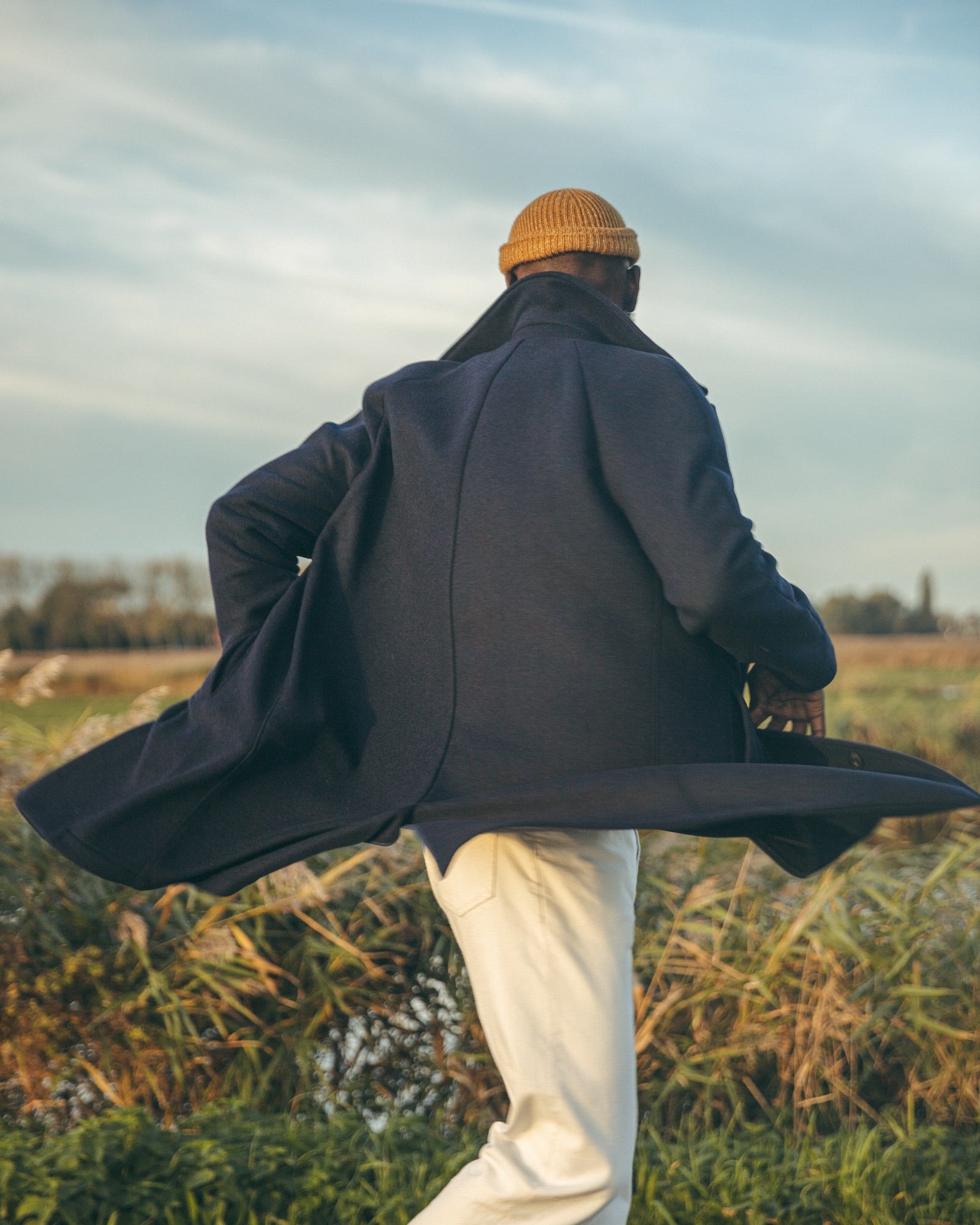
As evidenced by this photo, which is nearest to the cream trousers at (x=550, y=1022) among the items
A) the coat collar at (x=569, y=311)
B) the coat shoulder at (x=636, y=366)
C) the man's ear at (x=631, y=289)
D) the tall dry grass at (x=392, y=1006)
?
the coat shoulder at (x=636, y=366)

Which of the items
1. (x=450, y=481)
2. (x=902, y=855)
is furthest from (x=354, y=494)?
(x=902, y=855)

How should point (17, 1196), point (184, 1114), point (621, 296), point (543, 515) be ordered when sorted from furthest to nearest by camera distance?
point (184, 1114) → point (17, 1196) → point (621, 296) → point (543, 515)

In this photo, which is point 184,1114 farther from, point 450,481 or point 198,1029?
point 450,481

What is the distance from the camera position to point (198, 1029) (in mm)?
3186

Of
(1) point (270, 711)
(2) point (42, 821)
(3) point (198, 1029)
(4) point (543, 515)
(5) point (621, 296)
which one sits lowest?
(3) point (198, 1029)

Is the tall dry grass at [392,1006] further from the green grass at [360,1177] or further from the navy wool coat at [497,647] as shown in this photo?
Answer: the navy wool coat at [497,647]

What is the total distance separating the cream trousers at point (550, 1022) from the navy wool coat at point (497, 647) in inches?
4.6

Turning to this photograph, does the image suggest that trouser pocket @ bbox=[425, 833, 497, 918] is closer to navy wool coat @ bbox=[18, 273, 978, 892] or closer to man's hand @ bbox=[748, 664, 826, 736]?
navy wool coat @ bbox=[18, 273, 978, 892]

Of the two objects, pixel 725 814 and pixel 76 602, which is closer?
pixel 725 814

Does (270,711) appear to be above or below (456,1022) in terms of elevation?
above

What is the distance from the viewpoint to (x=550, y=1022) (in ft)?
5.51

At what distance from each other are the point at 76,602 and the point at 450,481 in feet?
28.4

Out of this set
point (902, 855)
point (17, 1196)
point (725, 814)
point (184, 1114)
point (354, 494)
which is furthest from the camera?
point (902, 855)

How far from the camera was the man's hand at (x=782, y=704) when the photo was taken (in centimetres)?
196
